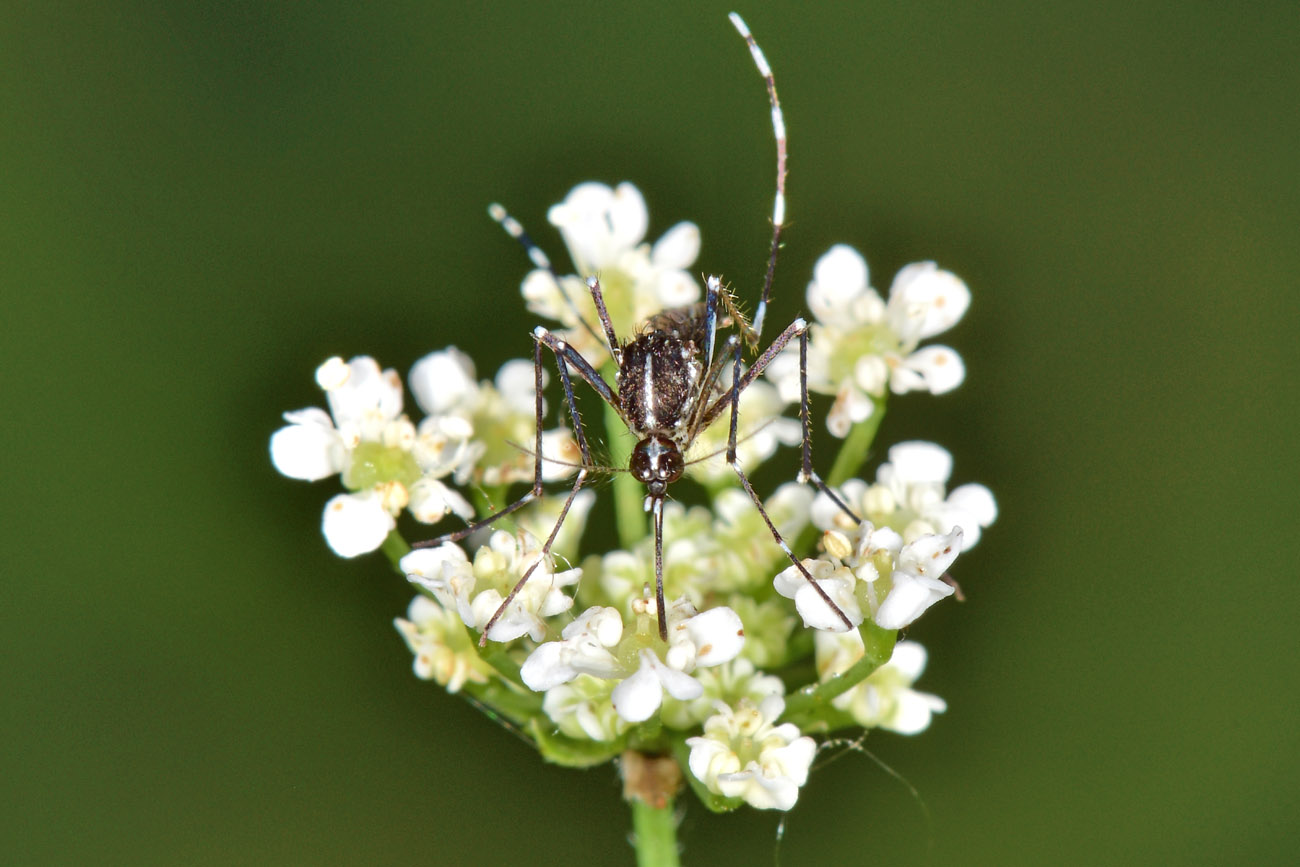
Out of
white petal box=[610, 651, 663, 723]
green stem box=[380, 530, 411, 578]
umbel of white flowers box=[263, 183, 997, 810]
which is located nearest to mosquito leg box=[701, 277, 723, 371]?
umbel of white flowers box=[263, 183, 997, 810]

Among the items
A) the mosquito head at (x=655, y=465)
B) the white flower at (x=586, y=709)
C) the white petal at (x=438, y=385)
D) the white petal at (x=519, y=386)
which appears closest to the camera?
the white flower at (x=586, y=709)

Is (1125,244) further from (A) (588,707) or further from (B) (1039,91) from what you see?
(A) (588,707)

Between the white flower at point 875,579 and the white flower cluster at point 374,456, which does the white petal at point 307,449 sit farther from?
the white flower at point 875,579

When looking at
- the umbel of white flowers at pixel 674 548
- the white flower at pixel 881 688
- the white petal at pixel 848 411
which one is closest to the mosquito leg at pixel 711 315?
the umbel of white flowers at pixel 674 548

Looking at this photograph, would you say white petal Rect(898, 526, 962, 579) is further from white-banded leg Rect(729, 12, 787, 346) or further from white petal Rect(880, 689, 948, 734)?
white-banded leg Rect(729, 12, 787, 346)

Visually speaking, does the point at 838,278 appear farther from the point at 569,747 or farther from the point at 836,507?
the point at 569,747

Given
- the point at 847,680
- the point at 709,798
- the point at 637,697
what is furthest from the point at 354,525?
the point at 847,680
